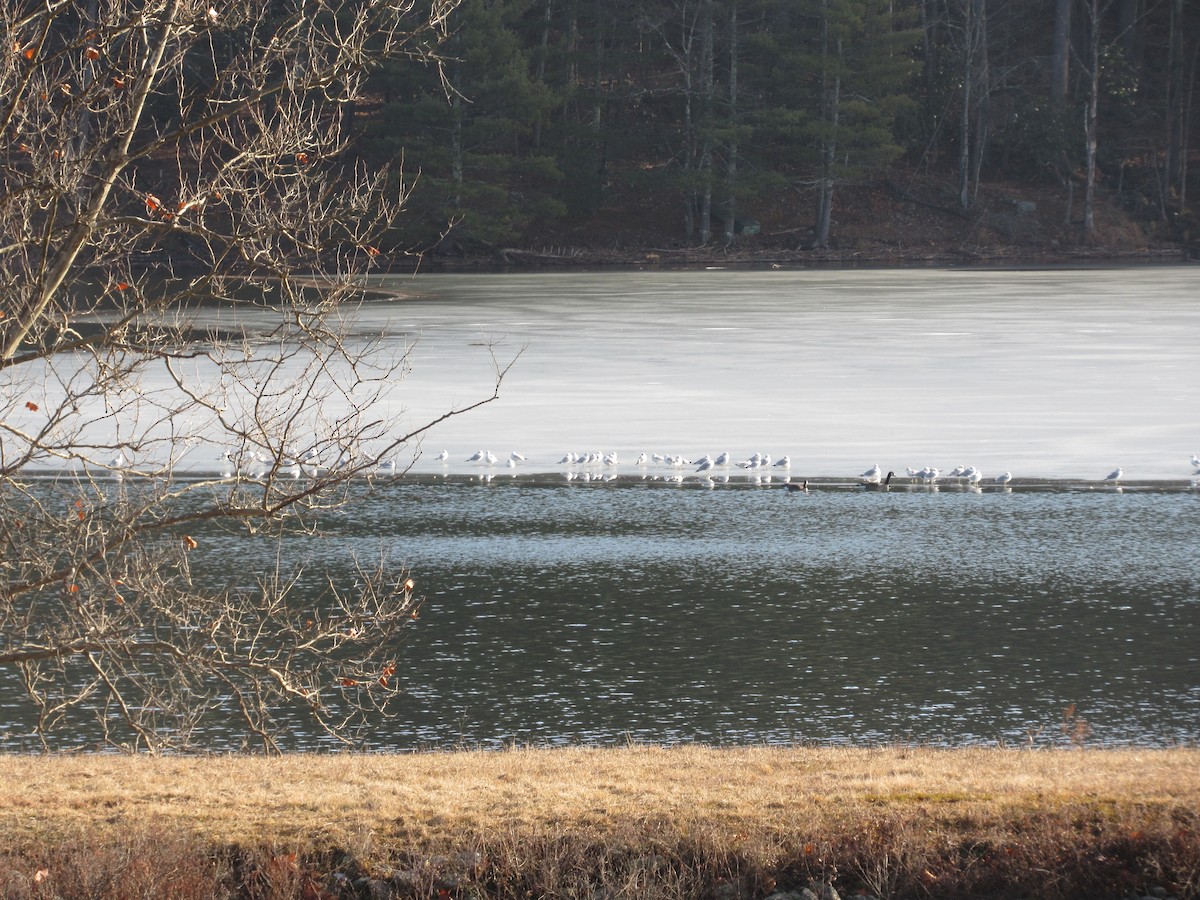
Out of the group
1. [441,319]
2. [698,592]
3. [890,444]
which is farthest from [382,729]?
[441,319]

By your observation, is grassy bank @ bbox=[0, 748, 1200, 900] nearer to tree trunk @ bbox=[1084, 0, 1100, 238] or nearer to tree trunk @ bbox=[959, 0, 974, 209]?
tree trunk @ bbox=[1084, 0, 1100, 238]

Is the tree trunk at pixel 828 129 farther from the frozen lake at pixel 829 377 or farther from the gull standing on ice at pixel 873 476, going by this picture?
the gull standing on ice at pixel 873 476

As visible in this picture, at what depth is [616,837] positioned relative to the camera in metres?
6.64

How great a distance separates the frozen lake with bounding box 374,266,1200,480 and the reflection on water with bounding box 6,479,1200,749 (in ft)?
4.82

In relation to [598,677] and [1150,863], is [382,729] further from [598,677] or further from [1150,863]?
[1150,863]

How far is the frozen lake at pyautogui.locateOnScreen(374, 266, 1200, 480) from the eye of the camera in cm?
1817

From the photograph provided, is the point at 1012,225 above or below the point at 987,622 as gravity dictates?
above

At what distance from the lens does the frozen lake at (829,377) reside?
18.2m

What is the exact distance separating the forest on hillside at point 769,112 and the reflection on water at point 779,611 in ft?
106

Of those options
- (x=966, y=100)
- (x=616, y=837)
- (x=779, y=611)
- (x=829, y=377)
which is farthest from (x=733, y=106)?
(x=616, y=837)

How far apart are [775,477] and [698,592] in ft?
14.7

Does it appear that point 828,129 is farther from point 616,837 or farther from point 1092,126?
point 616,837

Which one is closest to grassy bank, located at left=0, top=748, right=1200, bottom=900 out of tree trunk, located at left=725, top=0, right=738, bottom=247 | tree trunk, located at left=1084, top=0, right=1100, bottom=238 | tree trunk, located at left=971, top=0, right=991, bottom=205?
tree trunk, located at left=725, top=0, right=738, bottom=247

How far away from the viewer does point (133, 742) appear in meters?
9.88
